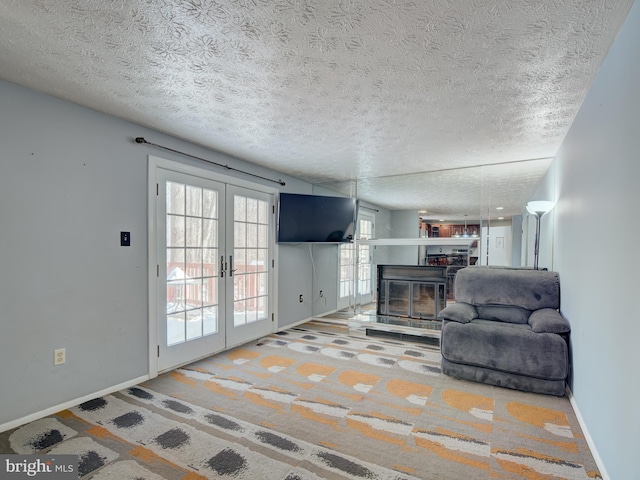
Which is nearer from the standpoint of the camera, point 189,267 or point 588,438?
point 588,438

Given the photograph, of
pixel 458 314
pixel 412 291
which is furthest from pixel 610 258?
pixel 412 291

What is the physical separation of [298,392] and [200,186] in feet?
7.47

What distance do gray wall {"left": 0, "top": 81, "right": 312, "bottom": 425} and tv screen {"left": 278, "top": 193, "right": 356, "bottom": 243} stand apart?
1890mm

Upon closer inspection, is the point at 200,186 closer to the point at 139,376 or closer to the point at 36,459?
the point at 139,376

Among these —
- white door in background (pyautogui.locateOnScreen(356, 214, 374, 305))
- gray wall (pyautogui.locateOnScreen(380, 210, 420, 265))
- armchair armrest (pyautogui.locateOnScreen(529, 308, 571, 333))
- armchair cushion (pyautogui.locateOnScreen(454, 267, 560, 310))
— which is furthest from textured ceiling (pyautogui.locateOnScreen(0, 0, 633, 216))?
white door in background (pyautogui.locateOnScreen(356, 214, 374, 305))

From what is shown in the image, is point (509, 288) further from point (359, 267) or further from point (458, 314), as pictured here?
point (359, 267)

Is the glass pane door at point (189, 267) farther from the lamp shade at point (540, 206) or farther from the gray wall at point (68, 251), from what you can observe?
the lamp shade at point (540, 206)

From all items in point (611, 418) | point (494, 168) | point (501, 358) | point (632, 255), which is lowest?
point (501, 358)

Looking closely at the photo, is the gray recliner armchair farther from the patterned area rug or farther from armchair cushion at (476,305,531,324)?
the patterned area rug

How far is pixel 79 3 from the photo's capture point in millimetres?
1431

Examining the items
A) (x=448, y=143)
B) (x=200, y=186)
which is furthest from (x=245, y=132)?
(x=448, y=143)

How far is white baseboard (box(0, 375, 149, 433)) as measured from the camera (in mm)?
2145

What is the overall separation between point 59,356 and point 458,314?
11.1 ft

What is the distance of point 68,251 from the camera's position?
245 cm
